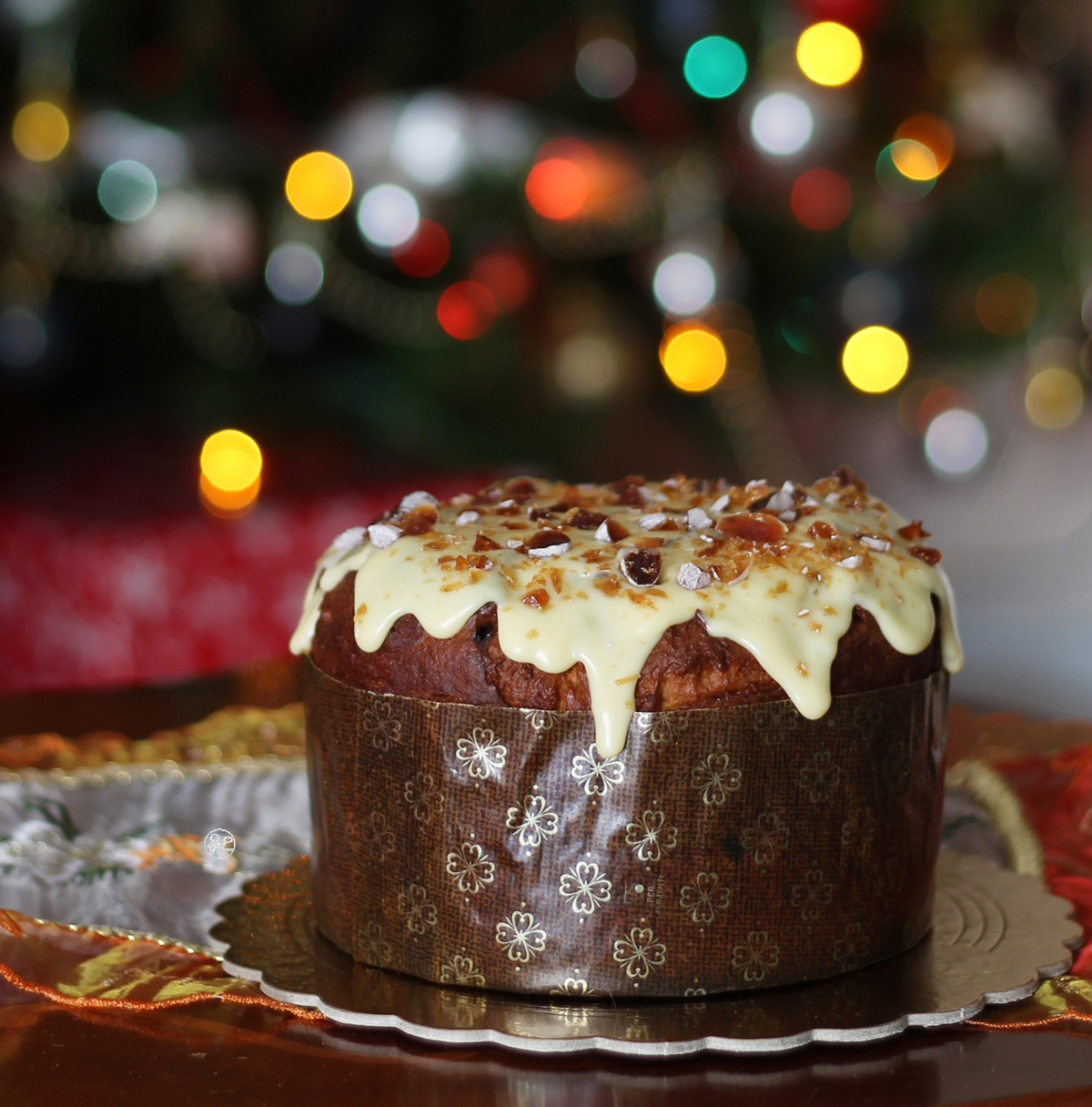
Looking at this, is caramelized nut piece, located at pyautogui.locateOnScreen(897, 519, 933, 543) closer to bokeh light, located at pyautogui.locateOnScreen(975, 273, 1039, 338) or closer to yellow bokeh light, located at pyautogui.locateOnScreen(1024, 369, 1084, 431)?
bokeh light, located at pyautogui.locateOnScreen(975, 273, 1039, 338)

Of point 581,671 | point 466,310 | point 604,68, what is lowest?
point 581,671

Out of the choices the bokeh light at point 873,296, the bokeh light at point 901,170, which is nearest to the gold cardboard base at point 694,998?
the bokeh light at point 873,296

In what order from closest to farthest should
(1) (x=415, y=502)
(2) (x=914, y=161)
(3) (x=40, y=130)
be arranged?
(1) (x=415, y=502)
(3) (x=40, y=130)
(2) (x=914, y=161)

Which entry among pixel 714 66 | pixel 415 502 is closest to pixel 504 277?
pixel 714 66

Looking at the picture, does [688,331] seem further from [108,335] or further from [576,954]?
[576,954]

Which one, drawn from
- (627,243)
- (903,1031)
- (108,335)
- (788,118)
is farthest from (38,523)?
(903,1031)

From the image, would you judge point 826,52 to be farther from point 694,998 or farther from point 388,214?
point 694,998
